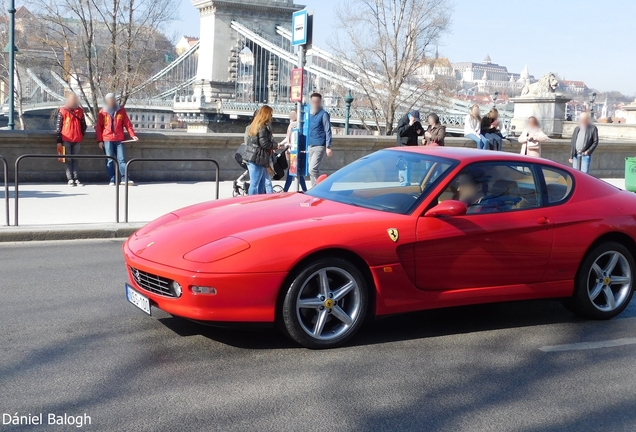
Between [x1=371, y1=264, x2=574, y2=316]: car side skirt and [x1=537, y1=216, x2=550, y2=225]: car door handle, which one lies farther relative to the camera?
[x1=537, y1=216, x2=550, y2=225]: car door handle

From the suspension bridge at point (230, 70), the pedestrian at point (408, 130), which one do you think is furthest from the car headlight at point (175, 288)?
the suspension bridge at point (230, 70)

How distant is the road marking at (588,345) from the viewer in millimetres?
5965

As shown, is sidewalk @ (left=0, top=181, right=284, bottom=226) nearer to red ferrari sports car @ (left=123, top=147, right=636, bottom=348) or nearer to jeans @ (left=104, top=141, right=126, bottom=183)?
jeans @ (left=104, top=141, right=126, bottom=183)

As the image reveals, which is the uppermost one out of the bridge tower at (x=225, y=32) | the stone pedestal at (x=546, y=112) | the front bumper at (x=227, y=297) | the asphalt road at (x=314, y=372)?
the bridge tower at (x=225, y=32)

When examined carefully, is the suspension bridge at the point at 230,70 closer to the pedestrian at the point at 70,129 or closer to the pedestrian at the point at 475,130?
the pedestrian at the point at 475,130

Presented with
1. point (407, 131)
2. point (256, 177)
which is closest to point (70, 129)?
point (256, 177)

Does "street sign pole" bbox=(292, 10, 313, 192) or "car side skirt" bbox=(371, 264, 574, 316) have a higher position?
"street sign pole" bbox=(292, 10, 313, 192)

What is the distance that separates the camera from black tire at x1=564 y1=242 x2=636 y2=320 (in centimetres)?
669

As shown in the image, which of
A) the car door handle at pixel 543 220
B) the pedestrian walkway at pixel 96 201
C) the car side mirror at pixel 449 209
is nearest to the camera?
the car side mirror at pixel 449 209

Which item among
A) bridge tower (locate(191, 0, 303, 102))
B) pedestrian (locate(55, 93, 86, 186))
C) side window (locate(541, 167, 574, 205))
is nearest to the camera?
side window (locate(541, 167, 574, 205))

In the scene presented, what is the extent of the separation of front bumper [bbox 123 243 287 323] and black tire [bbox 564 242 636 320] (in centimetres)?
261

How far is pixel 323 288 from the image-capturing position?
5590mm

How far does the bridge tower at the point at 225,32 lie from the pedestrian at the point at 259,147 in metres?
57.0

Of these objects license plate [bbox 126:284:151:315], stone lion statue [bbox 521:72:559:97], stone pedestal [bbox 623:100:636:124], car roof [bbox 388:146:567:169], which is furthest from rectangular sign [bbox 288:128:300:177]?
stone pedestal [bbox 623:100:636:124]
